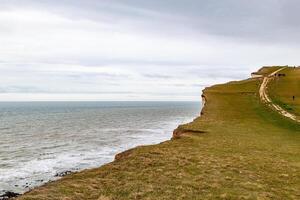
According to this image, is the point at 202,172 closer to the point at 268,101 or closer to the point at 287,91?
the point at 268,101

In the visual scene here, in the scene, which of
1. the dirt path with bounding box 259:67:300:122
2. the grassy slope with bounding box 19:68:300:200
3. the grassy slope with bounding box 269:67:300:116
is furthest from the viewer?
the grassy slope with bounding box 269:67:300:116

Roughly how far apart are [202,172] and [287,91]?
57842 mm

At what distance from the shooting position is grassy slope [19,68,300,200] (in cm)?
1773

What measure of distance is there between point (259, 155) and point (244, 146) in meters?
3.65

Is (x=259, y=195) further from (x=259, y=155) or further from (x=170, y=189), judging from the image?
(x=259, y=155)

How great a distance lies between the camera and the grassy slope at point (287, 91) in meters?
57.2

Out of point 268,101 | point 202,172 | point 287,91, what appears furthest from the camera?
point 287,91

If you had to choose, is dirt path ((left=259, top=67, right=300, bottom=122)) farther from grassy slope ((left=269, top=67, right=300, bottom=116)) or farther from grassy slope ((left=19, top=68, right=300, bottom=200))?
grassy slope ((left=19, top=68, right=300, bottom=200))

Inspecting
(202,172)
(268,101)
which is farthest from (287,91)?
(202,172)

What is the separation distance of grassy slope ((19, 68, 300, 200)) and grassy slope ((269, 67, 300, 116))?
814 inches

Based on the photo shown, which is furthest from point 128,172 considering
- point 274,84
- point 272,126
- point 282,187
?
point 274,84

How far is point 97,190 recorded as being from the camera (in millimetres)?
18219

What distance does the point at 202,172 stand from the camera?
70.2 ft

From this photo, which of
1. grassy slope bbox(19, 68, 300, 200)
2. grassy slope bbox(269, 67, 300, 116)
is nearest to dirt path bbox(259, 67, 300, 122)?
grassy slope bbox(269, 67, 300, 116)
